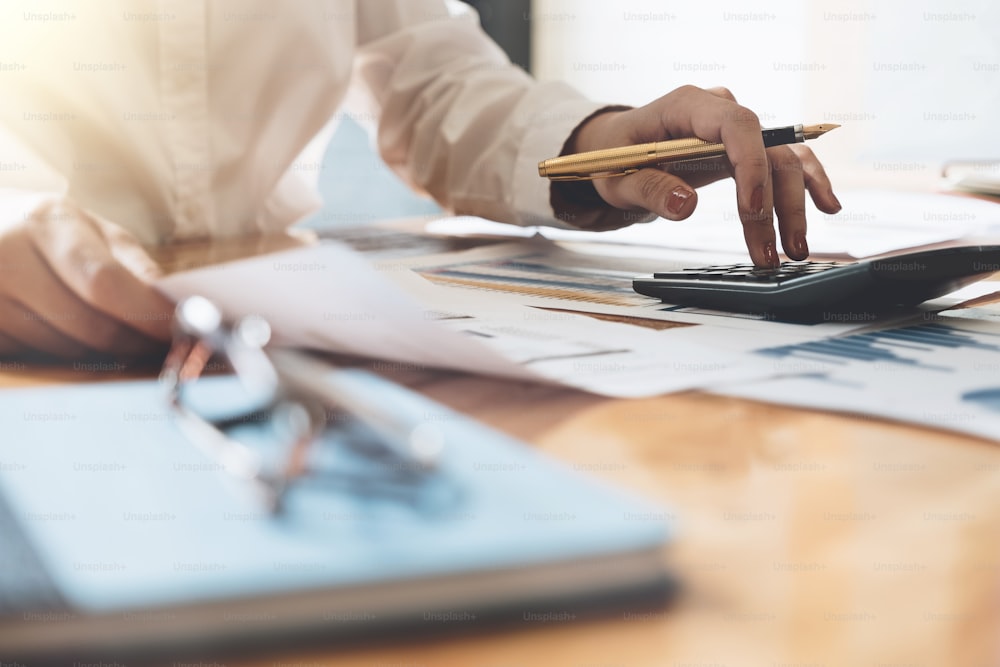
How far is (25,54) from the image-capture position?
0.79 meters

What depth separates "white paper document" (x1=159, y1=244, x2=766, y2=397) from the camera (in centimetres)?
34

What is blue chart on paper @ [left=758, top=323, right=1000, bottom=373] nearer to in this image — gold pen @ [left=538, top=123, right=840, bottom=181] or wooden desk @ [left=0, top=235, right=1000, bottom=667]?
wooden desk @ [left=0, top=235, right=1000, bottom=667]

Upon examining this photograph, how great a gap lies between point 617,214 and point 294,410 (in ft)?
1.88

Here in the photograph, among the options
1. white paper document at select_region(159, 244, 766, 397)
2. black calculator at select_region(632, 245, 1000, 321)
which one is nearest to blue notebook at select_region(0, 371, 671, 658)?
white paper document at select_region(159, 244, 766, 397)

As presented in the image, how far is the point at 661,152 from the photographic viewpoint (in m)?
0.62

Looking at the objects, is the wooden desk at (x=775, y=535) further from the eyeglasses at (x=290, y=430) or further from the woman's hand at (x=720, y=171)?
the woman's hand at (x=720, y=171)

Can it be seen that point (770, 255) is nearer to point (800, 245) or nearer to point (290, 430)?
point (800, 245)

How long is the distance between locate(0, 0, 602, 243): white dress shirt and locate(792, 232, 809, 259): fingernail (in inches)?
8.9

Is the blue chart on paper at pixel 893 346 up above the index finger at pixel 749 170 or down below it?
below

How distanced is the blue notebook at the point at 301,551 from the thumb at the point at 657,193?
409 mm

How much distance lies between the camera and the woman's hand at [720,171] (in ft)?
1.95

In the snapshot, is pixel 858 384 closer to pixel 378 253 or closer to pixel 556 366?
pixel 556 366

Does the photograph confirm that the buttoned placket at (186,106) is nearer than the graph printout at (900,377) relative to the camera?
No

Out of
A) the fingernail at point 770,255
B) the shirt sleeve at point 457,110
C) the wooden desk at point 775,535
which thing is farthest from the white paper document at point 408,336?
the shirt sleeve at point 457,110
